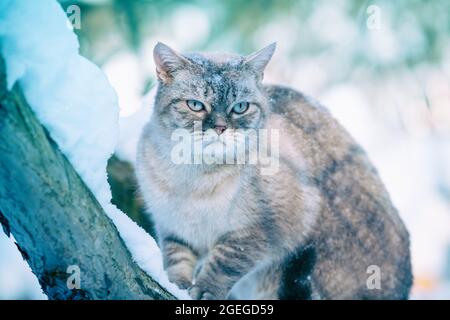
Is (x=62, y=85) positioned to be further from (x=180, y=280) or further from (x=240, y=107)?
(x=180, y=280)

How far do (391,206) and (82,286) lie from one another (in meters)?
1.56

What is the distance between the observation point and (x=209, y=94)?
81.9 inches

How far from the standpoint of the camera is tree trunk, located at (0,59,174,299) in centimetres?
129

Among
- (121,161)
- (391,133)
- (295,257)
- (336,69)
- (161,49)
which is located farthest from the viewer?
(391,133)

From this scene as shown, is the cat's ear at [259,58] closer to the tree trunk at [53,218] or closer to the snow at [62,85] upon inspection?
the snow at [62,85]

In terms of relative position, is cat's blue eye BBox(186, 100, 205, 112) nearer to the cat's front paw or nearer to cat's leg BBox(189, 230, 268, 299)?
cat's leg BBox(189, 230, 268, 299)

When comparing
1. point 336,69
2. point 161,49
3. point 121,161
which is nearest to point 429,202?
point 336,69

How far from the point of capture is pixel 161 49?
2088 mm

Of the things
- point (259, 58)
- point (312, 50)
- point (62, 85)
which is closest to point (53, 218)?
point (62, 85)

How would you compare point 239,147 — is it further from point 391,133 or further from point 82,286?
point 391,133

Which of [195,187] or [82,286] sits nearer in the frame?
[82,286]
